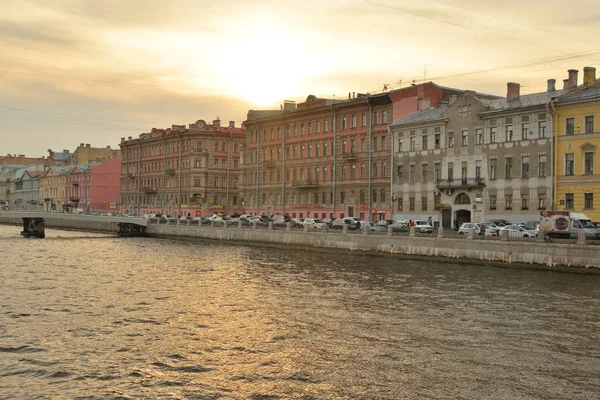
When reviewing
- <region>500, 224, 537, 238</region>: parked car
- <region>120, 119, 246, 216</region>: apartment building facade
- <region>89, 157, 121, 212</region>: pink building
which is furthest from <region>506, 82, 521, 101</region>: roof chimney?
<region>89, 157, 121, 212</region>: pink building

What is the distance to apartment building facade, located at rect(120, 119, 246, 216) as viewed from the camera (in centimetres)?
10000

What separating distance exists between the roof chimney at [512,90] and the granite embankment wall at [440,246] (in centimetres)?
2072

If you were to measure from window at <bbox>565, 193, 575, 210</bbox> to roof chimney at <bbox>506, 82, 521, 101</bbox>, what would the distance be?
35.3 feet

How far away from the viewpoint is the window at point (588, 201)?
51969 millimetres

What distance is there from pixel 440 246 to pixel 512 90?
23.5m

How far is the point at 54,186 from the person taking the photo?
14600cm

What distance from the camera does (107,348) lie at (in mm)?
17688

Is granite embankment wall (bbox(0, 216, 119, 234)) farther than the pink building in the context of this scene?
No

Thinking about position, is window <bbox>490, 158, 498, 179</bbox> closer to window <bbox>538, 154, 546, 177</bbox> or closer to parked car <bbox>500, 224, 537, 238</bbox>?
window <bbox>538, 154, 546, 177</bbox>

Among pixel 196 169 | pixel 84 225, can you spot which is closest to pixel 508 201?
pixel 196 169

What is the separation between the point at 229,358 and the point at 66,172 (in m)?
131

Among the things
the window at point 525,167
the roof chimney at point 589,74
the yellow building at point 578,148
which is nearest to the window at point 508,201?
the window at point 525,167

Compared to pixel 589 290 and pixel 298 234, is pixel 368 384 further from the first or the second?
pixel 298 234

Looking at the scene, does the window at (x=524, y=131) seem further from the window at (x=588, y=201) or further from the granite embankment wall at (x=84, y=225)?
the granite embankment wall at (x=84, y=225)
